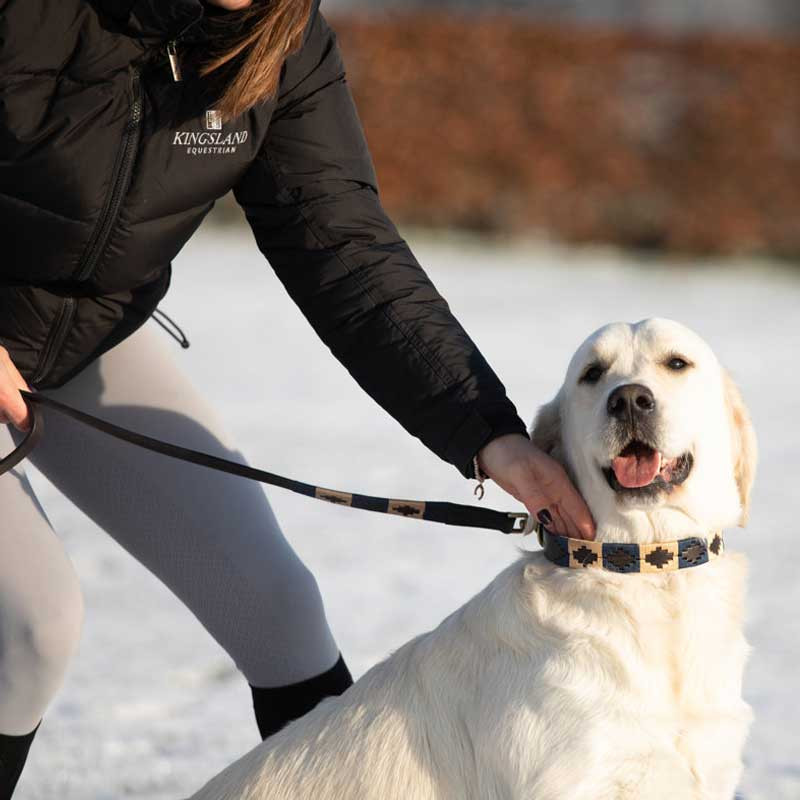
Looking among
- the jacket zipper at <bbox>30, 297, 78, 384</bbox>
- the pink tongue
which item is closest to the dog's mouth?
the pink tongue

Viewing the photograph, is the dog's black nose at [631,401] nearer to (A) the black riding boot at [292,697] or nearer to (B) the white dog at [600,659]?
(B) the white dog at [600,659]

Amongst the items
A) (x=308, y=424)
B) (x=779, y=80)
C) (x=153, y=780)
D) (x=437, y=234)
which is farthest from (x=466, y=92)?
(x=153, y=780)

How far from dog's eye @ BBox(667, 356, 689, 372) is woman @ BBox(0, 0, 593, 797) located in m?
0.34

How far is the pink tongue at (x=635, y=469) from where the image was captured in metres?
2.48

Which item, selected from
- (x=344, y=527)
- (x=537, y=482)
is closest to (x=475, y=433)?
(x=537, y=482)

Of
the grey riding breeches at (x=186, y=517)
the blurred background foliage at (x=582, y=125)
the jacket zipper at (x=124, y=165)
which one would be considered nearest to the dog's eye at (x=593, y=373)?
the grey riding breeches at (x=186, y=517)

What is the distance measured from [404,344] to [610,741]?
82cm

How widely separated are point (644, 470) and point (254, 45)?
1065mm

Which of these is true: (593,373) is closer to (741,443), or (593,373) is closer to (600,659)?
(741,443)

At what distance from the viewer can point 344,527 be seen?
5785 mm

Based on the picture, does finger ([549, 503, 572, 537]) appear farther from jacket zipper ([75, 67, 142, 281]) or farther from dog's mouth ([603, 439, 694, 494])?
jacket zipper ([75, 67, 142, 281])

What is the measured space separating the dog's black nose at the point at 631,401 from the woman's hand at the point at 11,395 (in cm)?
109

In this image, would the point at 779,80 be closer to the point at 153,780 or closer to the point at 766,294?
the point at 766,294

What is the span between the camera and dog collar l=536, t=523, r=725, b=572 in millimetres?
2430
